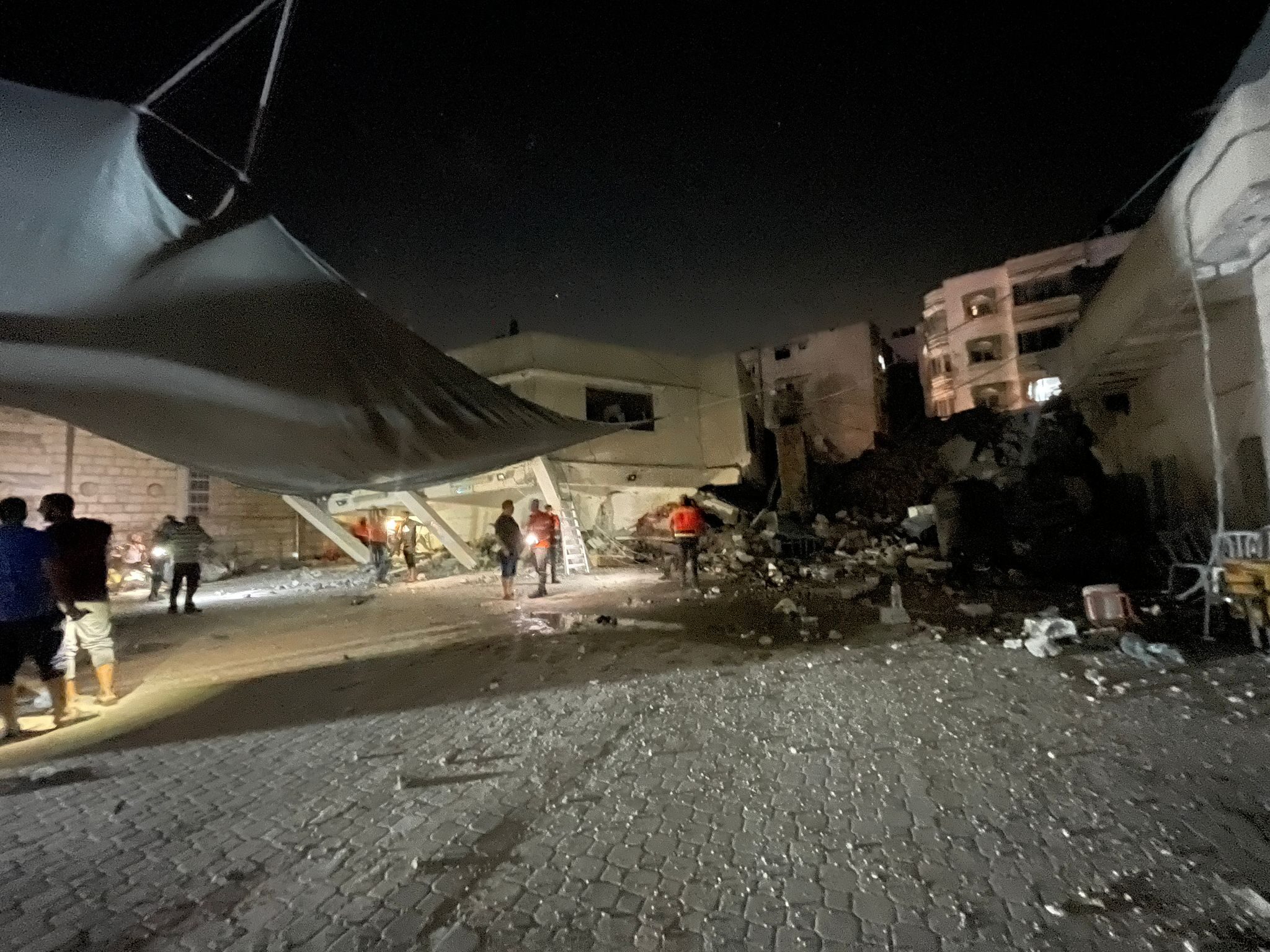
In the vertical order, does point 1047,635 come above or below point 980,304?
Result: below

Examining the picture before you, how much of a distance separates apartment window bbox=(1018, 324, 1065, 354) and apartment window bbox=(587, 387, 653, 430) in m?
23.6

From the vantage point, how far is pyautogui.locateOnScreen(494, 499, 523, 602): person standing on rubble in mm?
9344

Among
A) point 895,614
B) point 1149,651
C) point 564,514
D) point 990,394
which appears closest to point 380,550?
point 564,514

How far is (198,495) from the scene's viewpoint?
15.5 meters

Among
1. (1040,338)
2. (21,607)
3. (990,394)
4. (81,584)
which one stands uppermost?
(1040,338)

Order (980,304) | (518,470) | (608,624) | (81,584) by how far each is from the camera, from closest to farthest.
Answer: (81,584)
(608,624)
(518,470)
(980,304)

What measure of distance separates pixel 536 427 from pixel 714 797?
3.80 m

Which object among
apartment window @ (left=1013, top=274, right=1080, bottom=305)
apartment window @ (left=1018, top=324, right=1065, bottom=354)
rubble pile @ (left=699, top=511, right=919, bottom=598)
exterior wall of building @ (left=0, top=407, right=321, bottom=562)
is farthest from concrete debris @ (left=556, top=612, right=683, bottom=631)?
apartment window @ (left=1013, top=274, right=1080, bottom=305)

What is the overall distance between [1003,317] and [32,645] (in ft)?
124

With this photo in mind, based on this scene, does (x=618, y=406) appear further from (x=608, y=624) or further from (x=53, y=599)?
(x=53, y=599)

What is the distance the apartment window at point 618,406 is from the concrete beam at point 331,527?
7.06m

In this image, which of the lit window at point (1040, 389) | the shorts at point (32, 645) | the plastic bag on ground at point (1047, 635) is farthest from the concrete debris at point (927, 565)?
the lit window at point (1040, 389)

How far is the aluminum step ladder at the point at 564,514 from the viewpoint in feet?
44.6

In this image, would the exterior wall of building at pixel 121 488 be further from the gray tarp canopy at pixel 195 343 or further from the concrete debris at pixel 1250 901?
the concrete debris at pixel 1250 901
